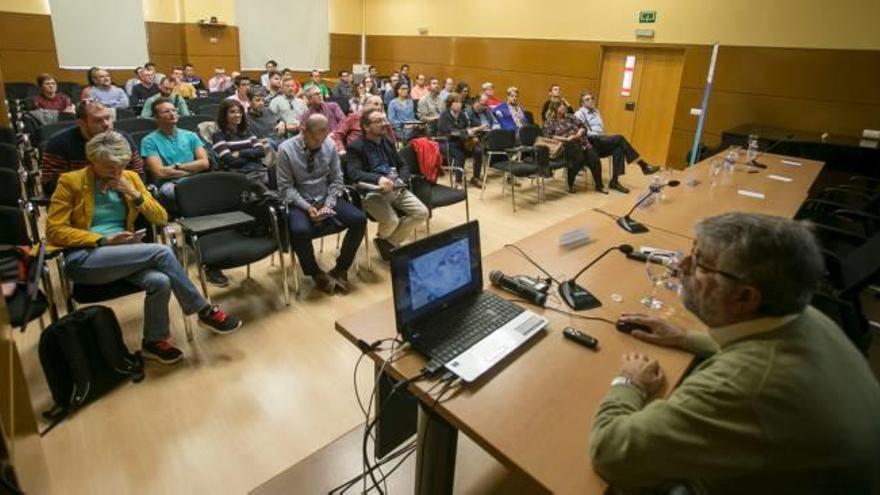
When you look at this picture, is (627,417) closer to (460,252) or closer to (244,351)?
(460,252)

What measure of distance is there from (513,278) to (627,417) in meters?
0.89

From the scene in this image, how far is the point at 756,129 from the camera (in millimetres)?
6840

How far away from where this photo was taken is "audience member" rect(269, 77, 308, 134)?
6652mm

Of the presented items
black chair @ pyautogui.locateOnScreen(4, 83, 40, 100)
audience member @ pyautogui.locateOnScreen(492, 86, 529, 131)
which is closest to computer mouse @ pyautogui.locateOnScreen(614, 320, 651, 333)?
audience member @ pyautogui.locateOnScreen(492, 86, 529, 131)

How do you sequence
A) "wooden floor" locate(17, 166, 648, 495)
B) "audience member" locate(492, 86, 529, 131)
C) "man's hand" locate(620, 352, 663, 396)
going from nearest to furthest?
"man's hand" locate(620, 352, 663, 396) < "wooden floor" locate(17, 166, 648, 495) < "audience member" locate(492, 86, 529, 131)

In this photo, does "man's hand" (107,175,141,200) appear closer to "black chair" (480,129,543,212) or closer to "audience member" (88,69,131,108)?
"black chair" (480,129,543,212)

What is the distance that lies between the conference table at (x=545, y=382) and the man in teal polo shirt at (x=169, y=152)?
8.66 feet

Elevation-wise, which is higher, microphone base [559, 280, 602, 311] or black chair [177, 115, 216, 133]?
black chair [177, 115, 216, 133]

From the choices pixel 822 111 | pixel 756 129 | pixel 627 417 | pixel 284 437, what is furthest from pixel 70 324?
pixel 822 111

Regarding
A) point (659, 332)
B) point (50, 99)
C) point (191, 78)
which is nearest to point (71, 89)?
point (191, 78)

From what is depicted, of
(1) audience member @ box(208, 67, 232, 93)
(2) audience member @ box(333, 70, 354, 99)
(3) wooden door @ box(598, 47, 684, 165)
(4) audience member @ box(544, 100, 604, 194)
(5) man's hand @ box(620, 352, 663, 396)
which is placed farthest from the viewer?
(2) audience member @ box(333, 70, 354, 99)

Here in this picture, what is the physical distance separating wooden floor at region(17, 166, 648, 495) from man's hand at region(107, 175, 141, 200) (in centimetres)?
80

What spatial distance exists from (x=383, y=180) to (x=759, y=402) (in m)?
3.11

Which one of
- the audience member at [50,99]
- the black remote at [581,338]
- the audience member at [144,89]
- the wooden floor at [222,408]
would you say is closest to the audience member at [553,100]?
the wooden floor at [222,408]
